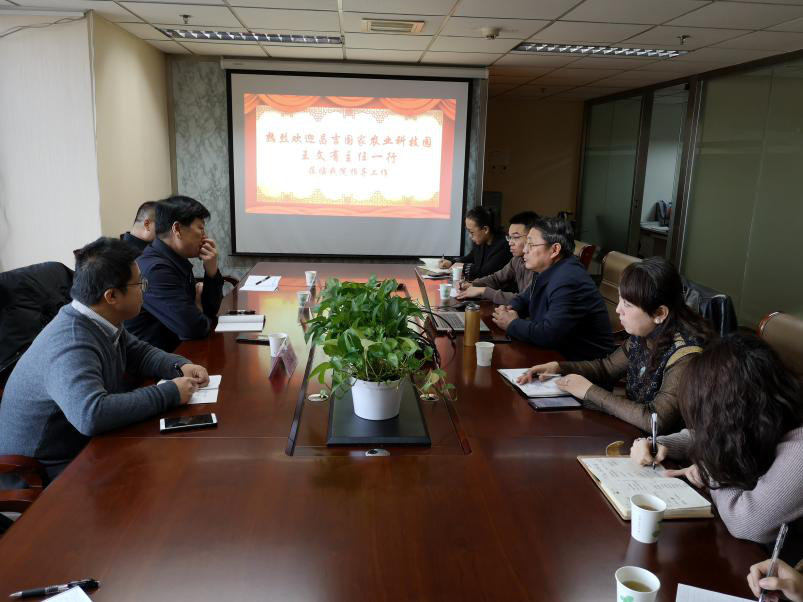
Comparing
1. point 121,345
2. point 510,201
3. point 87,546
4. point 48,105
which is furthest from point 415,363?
point 510,201

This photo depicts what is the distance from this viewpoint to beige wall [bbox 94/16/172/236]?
4.45 metres

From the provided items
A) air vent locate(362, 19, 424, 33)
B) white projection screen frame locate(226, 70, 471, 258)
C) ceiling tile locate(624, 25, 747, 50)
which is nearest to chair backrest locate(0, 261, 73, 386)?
air vent locate(362, 19, 424, 33)

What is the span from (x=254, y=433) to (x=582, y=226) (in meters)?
8.17

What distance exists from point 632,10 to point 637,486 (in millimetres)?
3456

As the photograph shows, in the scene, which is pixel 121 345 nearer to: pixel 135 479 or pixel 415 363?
pixel 135 479

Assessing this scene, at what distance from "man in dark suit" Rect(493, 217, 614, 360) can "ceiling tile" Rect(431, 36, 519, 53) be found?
2.46 m

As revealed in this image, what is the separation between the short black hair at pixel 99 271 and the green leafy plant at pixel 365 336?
0.64m

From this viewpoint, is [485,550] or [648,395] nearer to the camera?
[485,550]

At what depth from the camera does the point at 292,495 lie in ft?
4.58

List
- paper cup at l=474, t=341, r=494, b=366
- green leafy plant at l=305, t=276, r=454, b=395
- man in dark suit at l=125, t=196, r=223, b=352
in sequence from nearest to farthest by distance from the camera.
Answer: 1. green leafy plant at l=305, t=276, r=454, b=395
2. paper cup at l=474, t=341, r=494, b=366
3. man in dark suit at l=125, t=196, r=223, b=352

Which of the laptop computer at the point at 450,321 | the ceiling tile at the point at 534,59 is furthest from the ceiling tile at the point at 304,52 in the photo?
the laptop computer at the point at 450,321

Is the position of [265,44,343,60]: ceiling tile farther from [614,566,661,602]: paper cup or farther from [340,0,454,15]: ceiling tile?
[614,566,661,602]: paper cup

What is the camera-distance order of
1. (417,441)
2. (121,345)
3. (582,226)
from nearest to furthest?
(417,441) < (121,345) < (582,226)

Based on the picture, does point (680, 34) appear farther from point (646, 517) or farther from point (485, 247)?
point (646, 517)
